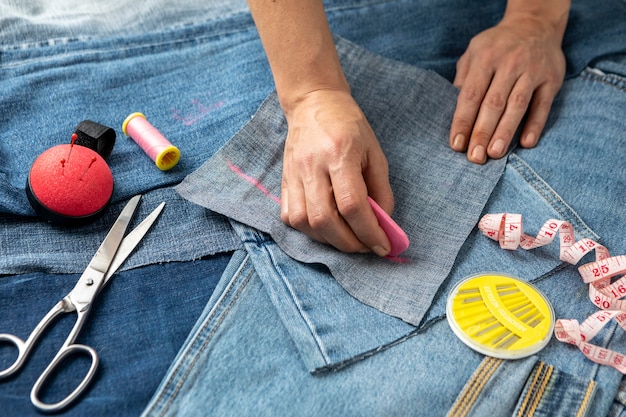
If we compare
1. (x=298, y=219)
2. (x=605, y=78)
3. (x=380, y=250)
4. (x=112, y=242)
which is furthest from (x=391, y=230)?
(x=605, y=78)

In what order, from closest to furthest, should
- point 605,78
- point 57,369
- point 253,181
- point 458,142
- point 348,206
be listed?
1. point 57,369
2. point 348,206
3. point 253,181
4. point 458,142
5. point 605,78

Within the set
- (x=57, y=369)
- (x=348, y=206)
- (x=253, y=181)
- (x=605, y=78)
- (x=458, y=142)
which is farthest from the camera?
(x=605, y=78)

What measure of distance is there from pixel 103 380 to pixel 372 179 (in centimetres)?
58

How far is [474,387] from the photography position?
39.3 inches

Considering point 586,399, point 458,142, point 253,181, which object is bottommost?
point 586,399

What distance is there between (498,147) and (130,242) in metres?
0.78

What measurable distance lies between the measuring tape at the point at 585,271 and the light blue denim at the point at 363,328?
0.02m

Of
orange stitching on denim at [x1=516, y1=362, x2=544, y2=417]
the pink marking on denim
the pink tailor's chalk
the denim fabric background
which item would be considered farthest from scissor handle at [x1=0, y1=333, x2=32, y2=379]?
orange stitching on denim at [x1=516, y1=362, x2=544, y2=417]

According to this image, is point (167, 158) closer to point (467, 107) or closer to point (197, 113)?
point (197, 113)

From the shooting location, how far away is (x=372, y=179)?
119cm

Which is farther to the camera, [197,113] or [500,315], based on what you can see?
[197,113]

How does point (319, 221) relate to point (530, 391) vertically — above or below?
above

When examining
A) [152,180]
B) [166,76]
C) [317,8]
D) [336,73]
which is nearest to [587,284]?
[336,73]

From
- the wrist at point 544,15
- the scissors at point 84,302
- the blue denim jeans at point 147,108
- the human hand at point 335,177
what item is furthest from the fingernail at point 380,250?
the wrist at point 544,15
